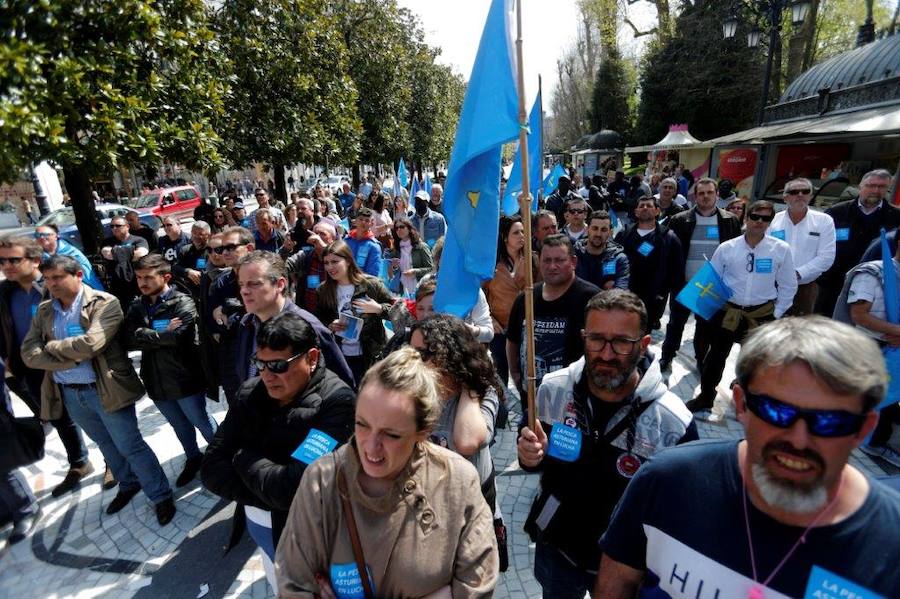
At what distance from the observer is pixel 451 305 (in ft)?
9.65

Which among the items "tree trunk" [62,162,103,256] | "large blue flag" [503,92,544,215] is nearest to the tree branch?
"large blue flag" [503,92,544,215]

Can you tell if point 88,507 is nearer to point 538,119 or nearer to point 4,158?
point 4,158

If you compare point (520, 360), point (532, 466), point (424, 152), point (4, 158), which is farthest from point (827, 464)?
point (424, 152)

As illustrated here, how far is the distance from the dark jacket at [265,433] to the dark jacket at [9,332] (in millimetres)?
2685

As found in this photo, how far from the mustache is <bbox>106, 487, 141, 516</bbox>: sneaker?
4.32 metres

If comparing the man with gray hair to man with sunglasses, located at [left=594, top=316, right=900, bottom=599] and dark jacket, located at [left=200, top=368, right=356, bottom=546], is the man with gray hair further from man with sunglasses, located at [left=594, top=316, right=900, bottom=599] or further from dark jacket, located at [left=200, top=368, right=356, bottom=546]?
dark jacket, located at [left=200, top=368, right=356, bottom=546]

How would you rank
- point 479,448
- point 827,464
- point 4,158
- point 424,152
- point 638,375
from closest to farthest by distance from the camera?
point 827,464 → point 638,375 → point 479,448 → point 4,158 → point 424,152

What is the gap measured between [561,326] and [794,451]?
7.07 ft

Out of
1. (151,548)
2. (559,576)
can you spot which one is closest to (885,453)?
(559,576)

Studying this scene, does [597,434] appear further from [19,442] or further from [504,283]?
[19,442]

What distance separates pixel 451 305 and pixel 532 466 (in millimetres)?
1190

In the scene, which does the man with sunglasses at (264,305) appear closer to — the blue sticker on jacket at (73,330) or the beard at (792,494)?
the blue sticker on jacket at (73,330)

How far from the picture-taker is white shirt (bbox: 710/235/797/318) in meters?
4.00

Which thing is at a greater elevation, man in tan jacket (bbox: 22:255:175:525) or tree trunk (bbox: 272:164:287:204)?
tree trunk (bbox: 272:164:287:204)
